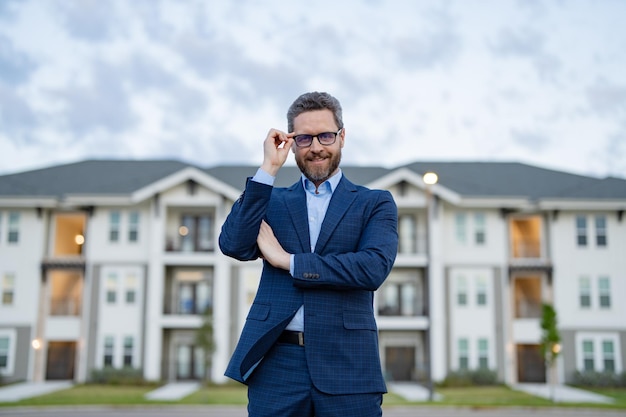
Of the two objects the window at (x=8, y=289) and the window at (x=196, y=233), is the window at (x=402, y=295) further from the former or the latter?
the window at (x=8, y=289)

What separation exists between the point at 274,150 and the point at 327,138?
29 centimetres

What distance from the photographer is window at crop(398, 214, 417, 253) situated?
2916 cm

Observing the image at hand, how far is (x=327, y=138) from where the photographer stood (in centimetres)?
312

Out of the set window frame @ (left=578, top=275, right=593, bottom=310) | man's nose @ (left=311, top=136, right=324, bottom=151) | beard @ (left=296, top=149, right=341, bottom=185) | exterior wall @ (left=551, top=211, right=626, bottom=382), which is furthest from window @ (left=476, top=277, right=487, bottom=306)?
man's nose @ (left=311, top=136, right=324, bottom=151)

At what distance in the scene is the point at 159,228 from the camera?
93.6 ft

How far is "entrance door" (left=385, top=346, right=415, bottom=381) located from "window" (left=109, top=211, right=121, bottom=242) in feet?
44.8

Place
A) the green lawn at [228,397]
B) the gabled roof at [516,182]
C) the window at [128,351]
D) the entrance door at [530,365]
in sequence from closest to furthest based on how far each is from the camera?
1. the green lawn at [228,397]
2. the window at [128,351]
3. the entrance door at [530,365]
4. the gabled roof at [516,182]

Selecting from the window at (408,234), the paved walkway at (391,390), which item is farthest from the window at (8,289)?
the window at (408,234)

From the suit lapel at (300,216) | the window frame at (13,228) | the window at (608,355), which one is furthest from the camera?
the window frame at (13,228)

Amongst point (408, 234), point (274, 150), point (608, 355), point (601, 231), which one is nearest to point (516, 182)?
point (601, 231)

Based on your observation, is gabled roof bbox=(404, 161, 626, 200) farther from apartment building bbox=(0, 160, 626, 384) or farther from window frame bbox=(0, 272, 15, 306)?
window frame bbox=(0, 272, 15, 306)

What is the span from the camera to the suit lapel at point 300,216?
3.10 m

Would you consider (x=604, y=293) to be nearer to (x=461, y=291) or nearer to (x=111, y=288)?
(x=461, y=291)

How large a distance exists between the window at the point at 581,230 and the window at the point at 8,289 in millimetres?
26460
